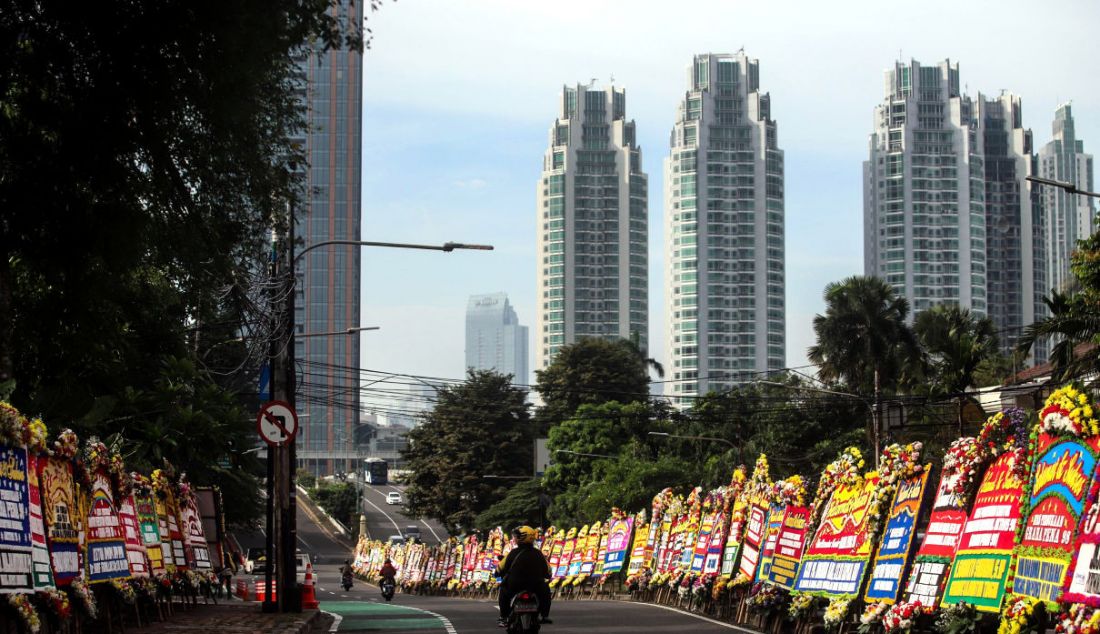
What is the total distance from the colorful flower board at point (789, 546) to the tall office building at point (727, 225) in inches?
5853

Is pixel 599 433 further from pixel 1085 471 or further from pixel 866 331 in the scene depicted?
pixel 1085 471

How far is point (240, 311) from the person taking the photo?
73.9 feet

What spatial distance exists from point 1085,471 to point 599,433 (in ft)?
212

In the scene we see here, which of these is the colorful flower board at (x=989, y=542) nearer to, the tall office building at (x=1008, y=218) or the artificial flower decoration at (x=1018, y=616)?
the artificial flower decoration at (x=1018, y=616)

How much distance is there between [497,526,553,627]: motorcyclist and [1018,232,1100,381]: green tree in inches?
734

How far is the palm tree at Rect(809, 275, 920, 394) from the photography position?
60750 mm

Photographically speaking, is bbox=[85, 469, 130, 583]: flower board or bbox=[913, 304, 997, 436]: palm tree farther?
bbox=[913, 304, 997, 436]: palm tree

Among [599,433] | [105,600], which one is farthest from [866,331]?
[105,600]

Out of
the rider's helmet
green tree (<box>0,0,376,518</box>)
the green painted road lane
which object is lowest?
the green painted road lane

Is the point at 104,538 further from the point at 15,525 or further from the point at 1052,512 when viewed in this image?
the point at 1052,512

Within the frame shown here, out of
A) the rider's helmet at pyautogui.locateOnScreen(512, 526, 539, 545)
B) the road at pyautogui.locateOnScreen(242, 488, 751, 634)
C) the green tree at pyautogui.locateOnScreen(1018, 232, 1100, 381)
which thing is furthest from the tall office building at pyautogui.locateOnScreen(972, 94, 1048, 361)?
the rider's helmet at pyautogui.locateOnScreen(512, 526, 539, 545)

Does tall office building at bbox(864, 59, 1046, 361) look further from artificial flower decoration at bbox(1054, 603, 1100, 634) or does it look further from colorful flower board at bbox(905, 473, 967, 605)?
artificial flower decoration at bbox(1054, 603, 1100, 634)

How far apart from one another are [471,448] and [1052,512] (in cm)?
7451

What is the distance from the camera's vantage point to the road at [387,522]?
12619 cm
